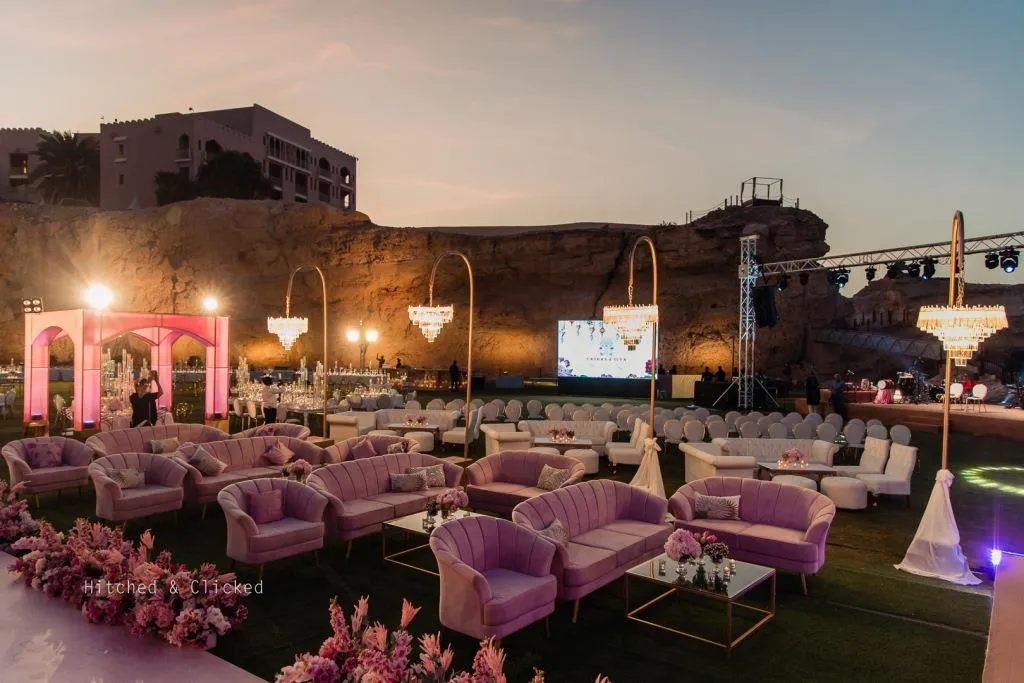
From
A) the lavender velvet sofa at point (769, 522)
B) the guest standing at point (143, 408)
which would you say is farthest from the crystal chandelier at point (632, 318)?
the guest standing at point (143, 408)

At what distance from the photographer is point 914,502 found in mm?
10359

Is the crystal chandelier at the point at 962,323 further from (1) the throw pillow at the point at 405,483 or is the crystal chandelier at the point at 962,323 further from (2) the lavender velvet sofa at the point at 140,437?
(2) the lavender velvet sofa at the point at 140,437

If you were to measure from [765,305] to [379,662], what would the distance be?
21119 millimetres

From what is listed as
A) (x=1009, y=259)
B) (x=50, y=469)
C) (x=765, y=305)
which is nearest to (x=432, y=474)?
(x=50, y=469)

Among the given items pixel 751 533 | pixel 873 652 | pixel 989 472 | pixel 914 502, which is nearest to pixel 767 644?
pixel 873 652

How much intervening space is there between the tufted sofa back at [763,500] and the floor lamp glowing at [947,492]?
119 cm

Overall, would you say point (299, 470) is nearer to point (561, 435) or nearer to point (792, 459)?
point (561, 435)

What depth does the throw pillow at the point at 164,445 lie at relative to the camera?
33.6 feet

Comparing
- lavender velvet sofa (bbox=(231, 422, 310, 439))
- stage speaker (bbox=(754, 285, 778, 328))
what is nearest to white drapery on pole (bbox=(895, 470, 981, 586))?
lavender velvet sofa (bbox=(231, 422, 310, 439))

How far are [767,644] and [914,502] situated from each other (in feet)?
20.9

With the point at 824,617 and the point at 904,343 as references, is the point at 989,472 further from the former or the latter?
the point at 904,343

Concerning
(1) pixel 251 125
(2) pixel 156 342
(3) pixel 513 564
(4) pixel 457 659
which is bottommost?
(4) pixel 457 659

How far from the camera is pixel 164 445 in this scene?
10.4m

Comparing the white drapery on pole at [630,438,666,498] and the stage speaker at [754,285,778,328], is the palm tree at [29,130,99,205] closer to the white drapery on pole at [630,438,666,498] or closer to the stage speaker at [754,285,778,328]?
the stage speaker at [754,285,778,328]
